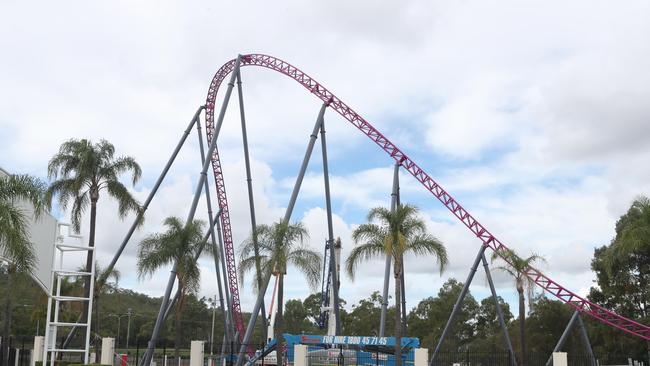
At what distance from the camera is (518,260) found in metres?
30.1

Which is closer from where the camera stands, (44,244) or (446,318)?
(44,244)

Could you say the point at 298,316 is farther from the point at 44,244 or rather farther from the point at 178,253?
the point at 44,244

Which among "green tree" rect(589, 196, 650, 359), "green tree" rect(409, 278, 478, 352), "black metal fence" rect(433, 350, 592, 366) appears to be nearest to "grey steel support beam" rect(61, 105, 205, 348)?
"black metal fence" rect(433, 350, 592, 366)

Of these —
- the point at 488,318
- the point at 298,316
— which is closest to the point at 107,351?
the point at 488,318

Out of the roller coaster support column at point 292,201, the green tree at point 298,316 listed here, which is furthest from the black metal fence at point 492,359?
the green tree at point 298,316

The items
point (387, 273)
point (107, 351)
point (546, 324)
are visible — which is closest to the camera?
point (107, 351)

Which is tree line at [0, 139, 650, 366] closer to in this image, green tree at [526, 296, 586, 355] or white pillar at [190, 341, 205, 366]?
white pillar at [190, 341, 205, 366]

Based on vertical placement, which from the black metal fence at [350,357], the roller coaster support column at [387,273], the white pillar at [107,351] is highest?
the roller coaster support column at [387,273]

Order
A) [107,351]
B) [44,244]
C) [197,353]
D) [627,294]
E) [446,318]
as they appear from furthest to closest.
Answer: [446,318] < [627,294] < [107,351] < [197,353] < [44,244]

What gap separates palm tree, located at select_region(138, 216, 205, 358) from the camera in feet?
90.5

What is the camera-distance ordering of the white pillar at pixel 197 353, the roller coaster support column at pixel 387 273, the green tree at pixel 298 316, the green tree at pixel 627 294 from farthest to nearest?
the green tree at pixel 298 316 → the green tree at pixel 627 294 → the roller coaster support column at pixel 387 273 → the white pillar at pixel 197 353

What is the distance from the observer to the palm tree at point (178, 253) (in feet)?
90.5

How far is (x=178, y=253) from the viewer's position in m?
27.6

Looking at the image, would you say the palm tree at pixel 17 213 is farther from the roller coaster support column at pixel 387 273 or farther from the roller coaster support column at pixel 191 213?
the roller coaster support column at pixel 387 273
